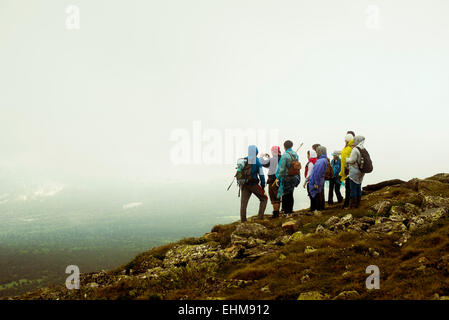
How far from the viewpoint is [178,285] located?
1058 cm

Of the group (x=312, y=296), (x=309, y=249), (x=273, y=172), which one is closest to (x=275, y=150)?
(x=273, y=172)

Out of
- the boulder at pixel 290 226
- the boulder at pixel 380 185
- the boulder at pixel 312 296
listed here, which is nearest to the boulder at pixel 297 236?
the boulder at pixel 290 226

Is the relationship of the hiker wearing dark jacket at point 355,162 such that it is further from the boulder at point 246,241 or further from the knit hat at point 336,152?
the boulder at point 246,241

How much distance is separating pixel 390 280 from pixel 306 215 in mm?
8940

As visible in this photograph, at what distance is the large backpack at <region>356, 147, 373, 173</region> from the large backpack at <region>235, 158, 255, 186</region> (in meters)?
5.53

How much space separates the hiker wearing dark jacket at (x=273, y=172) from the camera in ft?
58.0

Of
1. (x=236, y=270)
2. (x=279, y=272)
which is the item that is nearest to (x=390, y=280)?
(x=279, y=272)

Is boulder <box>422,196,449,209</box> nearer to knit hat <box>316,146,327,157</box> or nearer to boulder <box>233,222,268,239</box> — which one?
knit hat <box>316,146,327,157</box>

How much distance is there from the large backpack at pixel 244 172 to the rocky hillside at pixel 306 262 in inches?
94.7

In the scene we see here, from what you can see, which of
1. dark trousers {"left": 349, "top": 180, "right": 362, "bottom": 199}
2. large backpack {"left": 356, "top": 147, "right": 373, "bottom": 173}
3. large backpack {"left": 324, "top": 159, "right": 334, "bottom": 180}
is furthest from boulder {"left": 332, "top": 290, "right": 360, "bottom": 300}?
large backpack {"left": 324, "top": 159, "right": 334, "bottom": 180}
